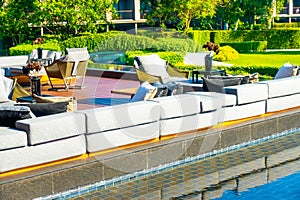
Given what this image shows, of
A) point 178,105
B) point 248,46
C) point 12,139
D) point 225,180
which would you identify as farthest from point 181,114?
point 248,46

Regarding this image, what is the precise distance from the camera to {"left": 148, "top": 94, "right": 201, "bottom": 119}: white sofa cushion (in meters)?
7.68

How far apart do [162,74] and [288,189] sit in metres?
6.38

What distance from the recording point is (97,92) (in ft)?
41.3

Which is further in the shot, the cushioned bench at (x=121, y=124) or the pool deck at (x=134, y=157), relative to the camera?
the cushioned bench at (x=121, y=124)

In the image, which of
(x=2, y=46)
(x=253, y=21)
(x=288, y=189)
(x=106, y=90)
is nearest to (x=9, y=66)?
(x=106, y=90)

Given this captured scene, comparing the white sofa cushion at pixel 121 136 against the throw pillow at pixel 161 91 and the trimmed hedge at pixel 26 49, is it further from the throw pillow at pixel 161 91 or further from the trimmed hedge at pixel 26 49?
the trimmed hedge at pixel 26 49

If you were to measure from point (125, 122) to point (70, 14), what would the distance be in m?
18.4

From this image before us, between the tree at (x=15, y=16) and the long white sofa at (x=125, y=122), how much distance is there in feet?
60.4

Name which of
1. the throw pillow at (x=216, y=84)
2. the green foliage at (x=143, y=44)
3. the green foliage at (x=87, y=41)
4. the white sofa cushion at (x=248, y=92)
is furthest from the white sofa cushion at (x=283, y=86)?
the green foliage at (x=87, y=41)

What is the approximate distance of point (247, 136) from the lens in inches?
340

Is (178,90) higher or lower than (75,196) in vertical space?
higher

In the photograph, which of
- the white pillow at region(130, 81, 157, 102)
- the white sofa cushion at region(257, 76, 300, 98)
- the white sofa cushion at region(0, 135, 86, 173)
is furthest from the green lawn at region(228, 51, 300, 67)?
the white sofa cushion at region(0, 135, 86, 173)

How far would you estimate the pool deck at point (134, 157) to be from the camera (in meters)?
6.38

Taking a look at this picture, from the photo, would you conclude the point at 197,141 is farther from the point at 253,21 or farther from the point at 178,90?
the point at 253,21
